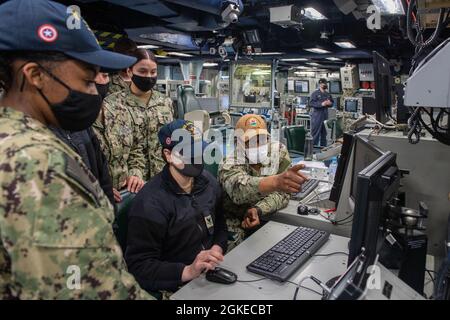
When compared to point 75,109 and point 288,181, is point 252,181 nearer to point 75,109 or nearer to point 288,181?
point 288,181

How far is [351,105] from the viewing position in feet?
25.0

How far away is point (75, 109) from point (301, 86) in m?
11.4

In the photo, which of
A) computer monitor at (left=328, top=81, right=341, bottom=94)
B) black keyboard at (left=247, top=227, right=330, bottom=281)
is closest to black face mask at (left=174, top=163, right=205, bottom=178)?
black keyboard at (left=247, top=227, right=330, bottom=281)

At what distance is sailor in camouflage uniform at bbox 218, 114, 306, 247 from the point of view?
Result: 1.98 metres

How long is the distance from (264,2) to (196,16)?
1.08 m

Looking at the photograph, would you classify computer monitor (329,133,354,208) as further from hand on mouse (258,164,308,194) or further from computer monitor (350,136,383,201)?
hand on mouse (258,164,308,194)

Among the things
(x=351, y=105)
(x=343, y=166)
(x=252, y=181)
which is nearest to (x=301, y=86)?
(x=351, y=105)

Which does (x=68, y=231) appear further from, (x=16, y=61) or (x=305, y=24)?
(x=305, y=24)

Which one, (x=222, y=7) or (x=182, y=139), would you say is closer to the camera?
(x=182, y=139)

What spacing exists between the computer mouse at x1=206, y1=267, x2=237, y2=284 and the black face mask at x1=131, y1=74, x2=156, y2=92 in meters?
1.78

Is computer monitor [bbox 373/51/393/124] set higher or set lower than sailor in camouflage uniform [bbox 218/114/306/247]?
higher

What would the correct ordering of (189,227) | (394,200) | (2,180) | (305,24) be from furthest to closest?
(305,24)
(189,227)
(394,200)
(2,180)

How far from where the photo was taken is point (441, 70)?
116 cm

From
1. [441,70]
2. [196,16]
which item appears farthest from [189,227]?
[196,16]
